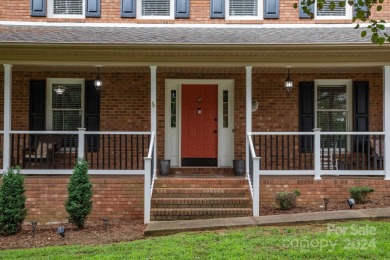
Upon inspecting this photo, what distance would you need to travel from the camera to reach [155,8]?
10.5m

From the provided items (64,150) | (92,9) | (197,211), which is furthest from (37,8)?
(197,211)

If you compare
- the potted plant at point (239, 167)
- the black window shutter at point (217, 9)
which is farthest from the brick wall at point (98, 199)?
the black window shutter at point (217, 9)

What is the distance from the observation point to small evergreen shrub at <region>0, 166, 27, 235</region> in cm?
705

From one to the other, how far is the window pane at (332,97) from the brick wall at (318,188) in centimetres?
243

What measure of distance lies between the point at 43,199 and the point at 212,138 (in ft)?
13.7

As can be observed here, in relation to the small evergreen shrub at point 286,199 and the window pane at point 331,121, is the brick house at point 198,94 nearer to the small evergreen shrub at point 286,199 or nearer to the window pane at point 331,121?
the window pane at point 331,121

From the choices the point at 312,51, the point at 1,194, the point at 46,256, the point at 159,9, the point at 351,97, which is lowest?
the point at 46,256

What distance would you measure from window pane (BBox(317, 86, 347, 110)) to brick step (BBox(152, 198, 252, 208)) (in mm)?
3718

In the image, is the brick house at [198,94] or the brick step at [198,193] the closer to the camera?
the brick step at [198,193]

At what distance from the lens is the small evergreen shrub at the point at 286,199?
764cm

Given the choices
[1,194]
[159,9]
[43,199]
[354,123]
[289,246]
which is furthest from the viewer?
[159,9]

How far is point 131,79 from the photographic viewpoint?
10.1 m

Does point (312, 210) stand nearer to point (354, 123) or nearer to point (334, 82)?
point (354, 123)

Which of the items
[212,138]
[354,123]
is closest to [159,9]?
[212,138]
